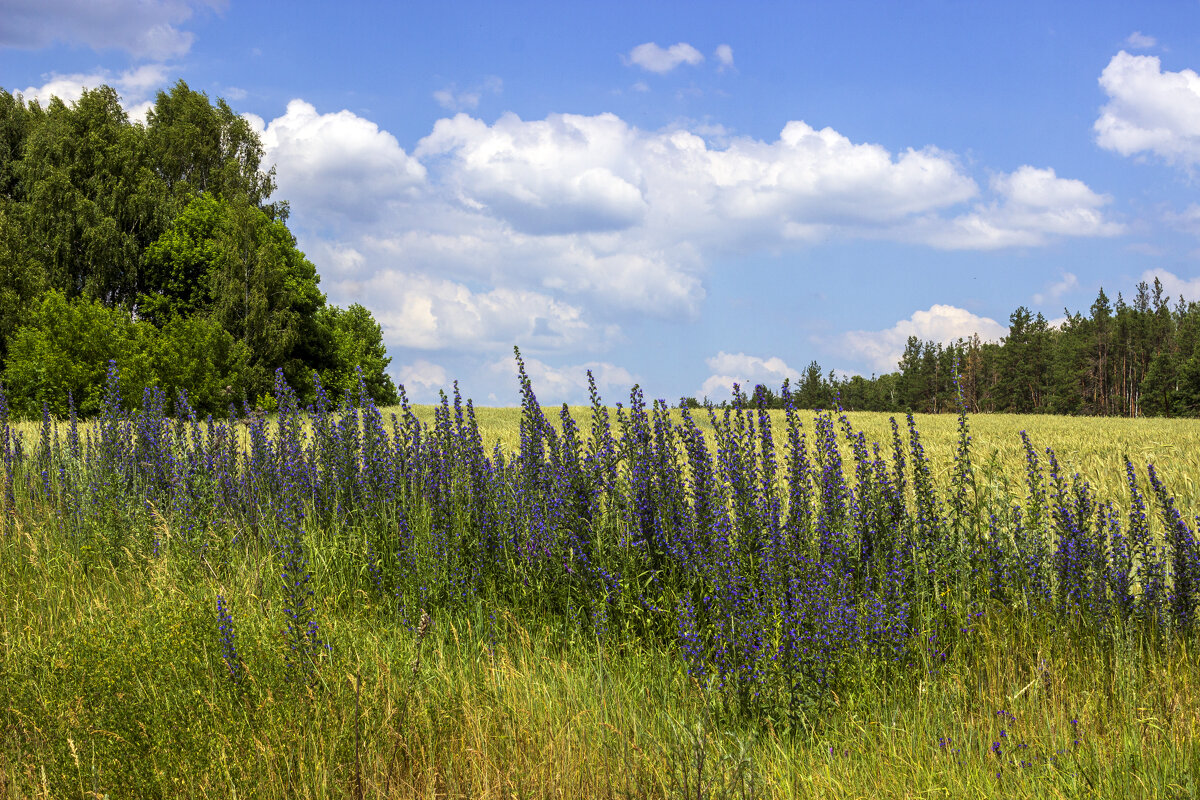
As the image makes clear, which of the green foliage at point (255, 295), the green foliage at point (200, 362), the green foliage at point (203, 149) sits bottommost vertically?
the green foliage at point (200, 362)

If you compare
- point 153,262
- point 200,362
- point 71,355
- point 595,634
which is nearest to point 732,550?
point 595,634

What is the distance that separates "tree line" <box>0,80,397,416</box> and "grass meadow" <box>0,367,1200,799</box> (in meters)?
21.3

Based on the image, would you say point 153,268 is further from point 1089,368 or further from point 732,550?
point 1089,368

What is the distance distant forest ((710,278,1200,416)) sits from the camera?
6150cm

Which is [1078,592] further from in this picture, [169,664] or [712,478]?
[169,664]

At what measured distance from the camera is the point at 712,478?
493 cm

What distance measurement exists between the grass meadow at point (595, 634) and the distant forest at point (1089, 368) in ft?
184

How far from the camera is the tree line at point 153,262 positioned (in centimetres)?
2473

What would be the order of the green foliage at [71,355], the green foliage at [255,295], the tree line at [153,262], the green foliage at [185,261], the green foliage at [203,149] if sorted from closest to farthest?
the green foliage at [71,355], the tree line at [153,262], the green foliage at [255,295], the green foliage at [185,261], the green foliage at [203,149]

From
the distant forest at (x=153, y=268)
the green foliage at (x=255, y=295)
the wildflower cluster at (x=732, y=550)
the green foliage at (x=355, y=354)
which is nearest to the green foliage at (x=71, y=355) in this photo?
the distant forest at (x=153, y=268)

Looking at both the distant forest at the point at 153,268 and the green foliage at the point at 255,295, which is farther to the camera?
the green foliage at the point at 255,295

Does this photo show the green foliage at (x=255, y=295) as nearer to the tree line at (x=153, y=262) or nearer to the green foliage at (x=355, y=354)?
the tree line at (x=153, y=262)

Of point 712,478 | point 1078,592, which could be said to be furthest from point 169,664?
point 1078,592

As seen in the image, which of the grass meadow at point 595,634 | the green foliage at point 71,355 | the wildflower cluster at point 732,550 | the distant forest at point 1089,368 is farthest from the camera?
the distant forest at point 1089,368
